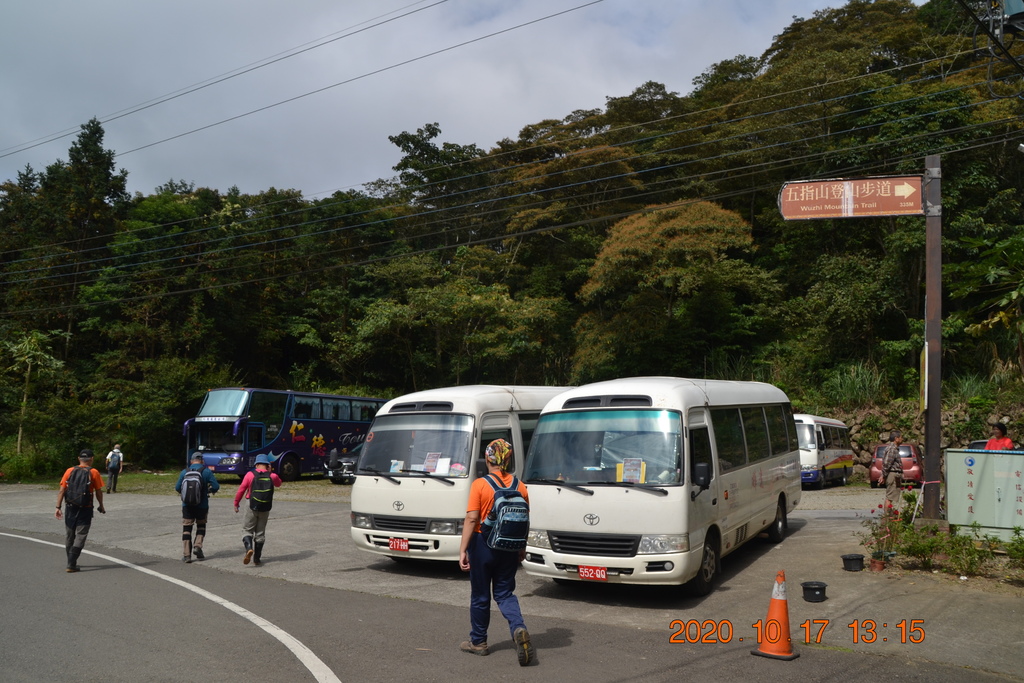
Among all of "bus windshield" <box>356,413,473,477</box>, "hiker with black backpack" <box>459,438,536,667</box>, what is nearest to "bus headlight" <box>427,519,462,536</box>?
"bus windshield" <box>356,413,473,477</box>

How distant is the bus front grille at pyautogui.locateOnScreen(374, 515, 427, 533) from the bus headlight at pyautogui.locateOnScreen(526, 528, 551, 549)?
2.17 meters

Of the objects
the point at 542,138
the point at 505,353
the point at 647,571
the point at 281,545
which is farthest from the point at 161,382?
the point at 647,571

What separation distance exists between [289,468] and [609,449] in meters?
23.8

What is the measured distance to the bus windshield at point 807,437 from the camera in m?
23.6

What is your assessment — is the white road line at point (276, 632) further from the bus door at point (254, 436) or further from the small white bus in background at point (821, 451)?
the small white bus in background at point (821, 451)

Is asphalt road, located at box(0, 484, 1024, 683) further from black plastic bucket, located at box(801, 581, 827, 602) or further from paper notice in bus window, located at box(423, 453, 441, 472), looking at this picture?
paper notice in bus window, located at box(423, 453, 441, 472)

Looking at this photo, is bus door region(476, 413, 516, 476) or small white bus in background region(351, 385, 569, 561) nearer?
small white bus in background region(351, 385, 569, 561)

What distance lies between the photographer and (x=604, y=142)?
129 ft

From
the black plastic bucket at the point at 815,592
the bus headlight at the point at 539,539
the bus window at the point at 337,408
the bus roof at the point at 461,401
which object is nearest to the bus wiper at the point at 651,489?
the bus headlight at the point at 539,539

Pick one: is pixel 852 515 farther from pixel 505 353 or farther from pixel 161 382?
pixel 161 382

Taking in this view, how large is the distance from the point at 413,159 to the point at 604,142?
34.4 feet

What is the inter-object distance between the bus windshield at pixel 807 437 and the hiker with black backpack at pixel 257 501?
16.9 meters

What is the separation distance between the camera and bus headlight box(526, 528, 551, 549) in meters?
9.21

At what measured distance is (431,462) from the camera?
11.3 meters
